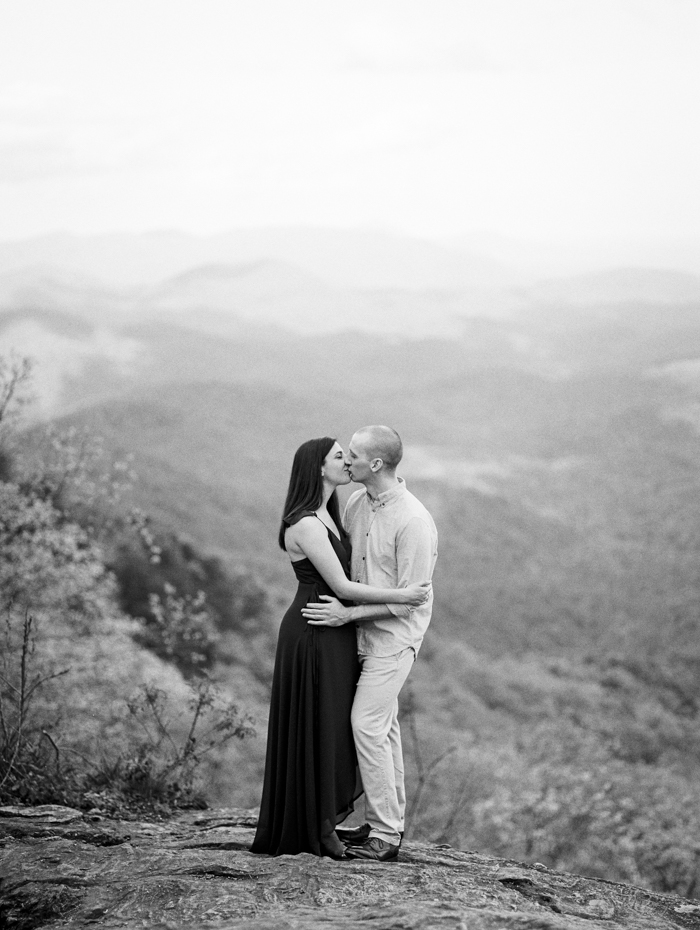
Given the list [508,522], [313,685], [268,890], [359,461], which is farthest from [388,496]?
[508,522]

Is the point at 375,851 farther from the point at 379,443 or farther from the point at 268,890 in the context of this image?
the point at 379,443

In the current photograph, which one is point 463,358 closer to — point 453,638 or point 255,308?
point 255,308

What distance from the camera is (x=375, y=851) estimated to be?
4.60 m

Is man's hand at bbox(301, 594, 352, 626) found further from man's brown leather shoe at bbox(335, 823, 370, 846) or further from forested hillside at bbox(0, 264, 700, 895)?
forested hillside at bbox(0, 264, 700, 895)

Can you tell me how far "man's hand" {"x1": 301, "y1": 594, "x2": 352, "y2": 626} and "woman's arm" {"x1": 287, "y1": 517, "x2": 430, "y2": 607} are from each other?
0.06 meters

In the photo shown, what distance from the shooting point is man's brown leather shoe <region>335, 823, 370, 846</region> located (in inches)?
186

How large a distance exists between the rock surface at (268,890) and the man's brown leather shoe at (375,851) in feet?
0.25

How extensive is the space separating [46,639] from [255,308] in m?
25.2

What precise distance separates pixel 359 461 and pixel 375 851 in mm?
2018

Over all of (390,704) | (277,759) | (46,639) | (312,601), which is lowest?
(46,639)

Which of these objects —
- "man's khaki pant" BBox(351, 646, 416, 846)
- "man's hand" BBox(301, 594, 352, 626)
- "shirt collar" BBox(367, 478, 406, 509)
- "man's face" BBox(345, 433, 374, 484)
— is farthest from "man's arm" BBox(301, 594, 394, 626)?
"man's face" BBox(345, 433, 374, 484)

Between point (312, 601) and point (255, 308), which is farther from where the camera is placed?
point (255, 308)

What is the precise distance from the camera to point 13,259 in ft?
107

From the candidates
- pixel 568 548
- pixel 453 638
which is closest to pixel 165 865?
pixel 453 638
